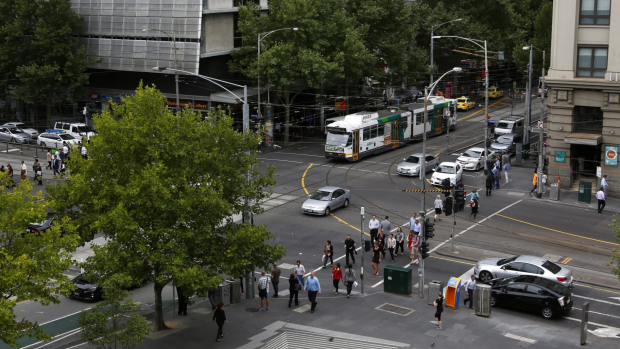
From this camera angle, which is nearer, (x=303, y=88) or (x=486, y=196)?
(x=486, y=196)

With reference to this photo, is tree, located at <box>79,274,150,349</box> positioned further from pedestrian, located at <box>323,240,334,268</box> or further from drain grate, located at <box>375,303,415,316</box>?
pedestrian, located at <box>323,240,334,268</box>

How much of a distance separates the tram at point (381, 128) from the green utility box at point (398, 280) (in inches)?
969

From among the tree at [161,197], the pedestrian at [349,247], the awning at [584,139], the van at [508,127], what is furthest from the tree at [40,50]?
the tree at [161,197]

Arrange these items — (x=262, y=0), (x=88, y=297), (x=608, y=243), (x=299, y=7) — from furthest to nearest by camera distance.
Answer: (x=262, y=0) < (x=299, y=7) < (x=608, y=243) < (x=88, y=297)

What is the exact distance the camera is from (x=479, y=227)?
40531mm

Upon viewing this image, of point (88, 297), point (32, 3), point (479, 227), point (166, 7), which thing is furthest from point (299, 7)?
point (88, 297)

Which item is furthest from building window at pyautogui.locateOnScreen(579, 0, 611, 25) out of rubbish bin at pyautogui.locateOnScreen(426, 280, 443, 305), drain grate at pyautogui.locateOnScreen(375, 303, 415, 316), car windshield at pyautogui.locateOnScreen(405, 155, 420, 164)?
drain grate at pyautogui.locateOnScreen(375, 303, 415, 316)

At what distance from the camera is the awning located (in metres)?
46.3

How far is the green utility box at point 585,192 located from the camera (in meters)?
44.9

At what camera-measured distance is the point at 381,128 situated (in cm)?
5831

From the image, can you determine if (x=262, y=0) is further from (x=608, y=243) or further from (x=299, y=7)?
(x=608, y=243)

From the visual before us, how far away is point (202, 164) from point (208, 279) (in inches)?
157

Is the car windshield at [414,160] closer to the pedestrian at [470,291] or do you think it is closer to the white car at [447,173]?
the white car at [447,173]

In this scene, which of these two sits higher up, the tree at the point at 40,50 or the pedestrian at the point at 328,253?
the tree at the point at 40,50
